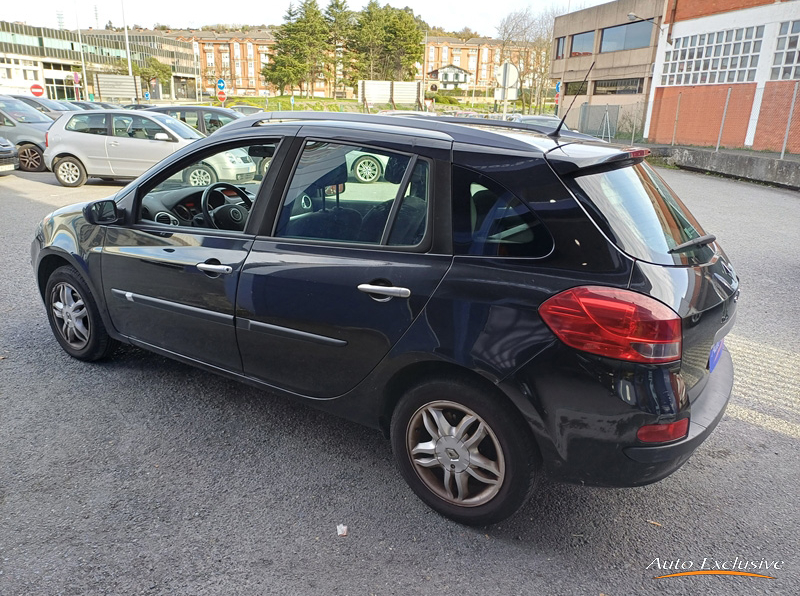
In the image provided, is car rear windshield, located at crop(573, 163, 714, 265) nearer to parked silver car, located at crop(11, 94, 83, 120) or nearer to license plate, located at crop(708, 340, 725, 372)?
license plate, located at crop(708, 340, 725, 372)

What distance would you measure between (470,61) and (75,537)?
142 meters

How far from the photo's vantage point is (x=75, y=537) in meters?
2.60

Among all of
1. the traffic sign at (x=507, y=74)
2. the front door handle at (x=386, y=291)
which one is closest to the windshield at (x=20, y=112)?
the traffic sign at (x=507, y=74)

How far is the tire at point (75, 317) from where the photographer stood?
412 centimetres

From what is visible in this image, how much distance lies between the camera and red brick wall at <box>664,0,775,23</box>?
1124 inches

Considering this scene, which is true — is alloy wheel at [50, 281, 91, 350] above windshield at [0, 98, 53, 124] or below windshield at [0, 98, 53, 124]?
below

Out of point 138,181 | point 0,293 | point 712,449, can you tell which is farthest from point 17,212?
point 712,449

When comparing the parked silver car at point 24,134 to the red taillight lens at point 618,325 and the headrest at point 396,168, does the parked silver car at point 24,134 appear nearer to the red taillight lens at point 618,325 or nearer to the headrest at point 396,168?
the headrest at point 396,168

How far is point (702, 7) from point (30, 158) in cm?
3244

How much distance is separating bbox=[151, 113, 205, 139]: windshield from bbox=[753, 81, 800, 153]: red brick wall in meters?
19.5

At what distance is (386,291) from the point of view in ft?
8.76

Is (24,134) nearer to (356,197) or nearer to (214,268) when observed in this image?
(214,268)

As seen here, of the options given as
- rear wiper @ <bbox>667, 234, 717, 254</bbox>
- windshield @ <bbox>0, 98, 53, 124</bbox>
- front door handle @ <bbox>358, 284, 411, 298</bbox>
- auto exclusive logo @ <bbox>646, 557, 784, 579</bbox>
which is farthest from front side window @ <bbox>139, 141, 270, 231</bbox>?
windshield @ <bbox>0, 98, 53, 124</bbox>

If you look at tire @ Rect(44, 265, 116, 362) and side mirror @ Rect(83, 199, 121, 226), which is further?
tire @ Rect(44, 265, 116, 362)
